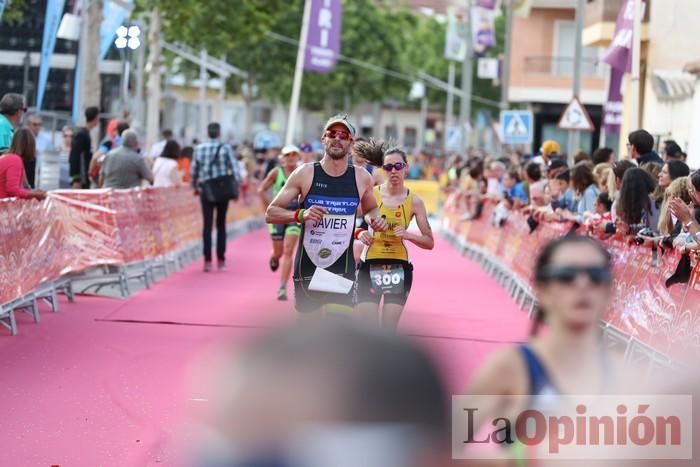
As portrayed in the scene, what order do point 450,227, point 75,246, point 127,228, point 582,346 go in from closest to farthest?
point 582,346
point 75,246
point 127,228
point 450,227

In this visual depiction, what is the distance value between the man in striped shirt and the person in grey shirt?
1.94m

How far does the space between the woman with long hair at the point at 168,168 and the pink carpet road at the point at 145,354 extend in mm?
1992

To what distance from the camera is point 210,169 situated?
63.1ft

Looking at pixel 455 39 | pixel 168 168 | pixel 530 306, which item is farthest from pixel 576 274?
pixel 455 39

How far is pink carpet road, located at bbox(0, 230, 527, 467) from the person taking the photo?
2920 mm

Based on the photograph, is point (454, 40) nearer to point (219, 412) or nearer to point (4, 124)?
point (4, 124)

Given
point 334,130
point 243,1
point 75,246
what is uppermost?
point 243,1

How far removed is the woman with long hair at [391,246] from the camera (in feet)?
30.2

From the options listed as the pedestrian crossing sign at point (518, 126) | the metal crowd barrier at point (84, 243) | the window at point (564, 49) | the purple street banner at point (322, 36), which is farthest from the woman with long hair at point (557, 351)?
the window at point (564, 49)

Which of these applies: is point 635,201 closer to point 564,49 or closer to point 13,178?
point 13,178

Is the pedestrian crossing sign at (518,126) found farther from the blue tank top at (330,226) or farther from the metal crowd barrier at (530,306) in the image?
the blue tank top at (330,226)

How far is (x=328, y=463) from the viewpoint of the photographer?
2.28 m

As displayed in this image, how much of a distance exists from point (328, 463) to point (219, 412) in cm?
20

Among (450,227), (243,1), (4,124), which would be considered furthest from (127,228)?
(243,1)
